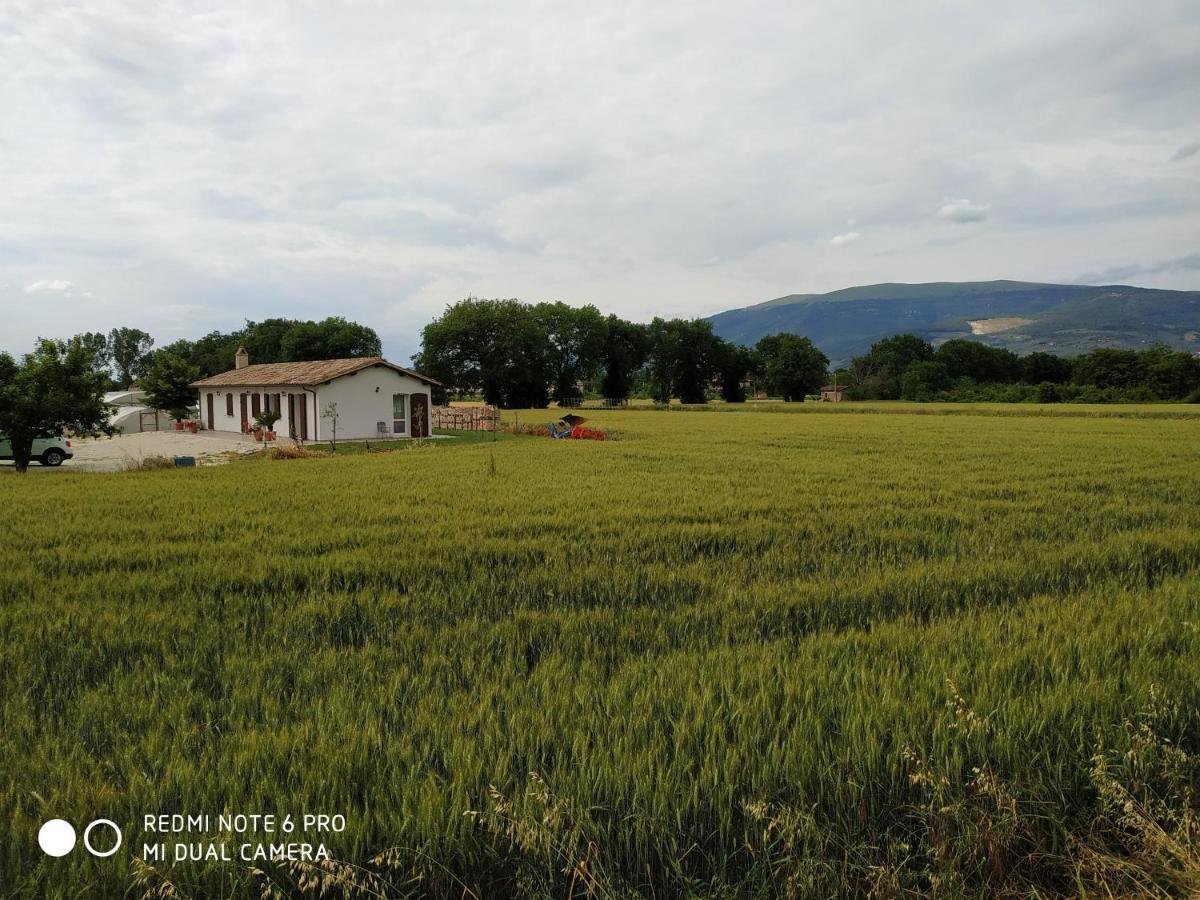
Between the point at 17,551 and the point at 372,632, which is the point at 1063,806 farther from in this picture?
the point at 17,551

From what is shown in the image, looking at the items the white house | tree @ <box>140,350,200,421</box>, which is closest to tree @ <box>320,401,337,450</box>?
the white house

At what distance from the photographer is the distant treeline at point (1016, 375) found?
91.5 meters

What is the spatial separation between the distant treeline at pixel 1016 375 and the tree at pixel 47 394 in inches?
3972

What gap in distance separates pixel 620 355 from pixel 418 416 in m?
65.4

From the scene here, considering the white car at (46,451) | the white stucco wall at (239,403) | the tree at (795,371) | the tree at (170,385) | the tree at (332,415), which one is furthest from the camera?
the tree at (795,371)

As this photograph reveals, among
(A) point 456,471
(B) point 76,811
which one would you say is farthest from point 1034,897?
(A) point 456,471

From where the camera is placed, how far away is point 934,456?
23.3 m

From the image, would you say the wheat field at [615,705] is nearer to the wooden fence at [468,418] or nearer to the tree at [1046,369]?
the wooden fence at [468,418]

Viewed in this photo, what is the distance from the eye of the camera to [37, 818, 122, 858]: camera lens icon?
114 inches

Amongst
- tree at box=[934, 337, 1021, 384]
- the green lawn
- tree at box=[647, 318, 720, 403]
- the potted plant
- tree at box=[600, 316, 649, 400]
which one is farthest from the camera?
tree at box=[934, 337, 1021, 384]

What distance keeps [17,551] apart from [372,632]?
6199mm

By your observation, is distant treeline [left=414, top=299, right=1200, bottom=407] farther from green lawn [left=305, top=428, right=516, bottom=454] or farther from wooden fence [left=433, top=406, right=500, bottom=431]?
green lawn [left=305, top=428, right=516, bottom=454]

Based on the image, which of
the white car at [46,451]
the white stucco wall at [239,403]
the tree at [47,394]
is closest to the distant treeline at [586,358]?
the white stucco wall at [239,403]

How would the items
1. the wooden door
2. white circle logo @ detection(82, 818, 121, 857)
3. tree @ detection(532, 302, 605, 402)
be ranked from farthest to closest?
tree @ detection(532, 302, 605, 402), the wooden door, white circle logo @ detection(82, 818, 121, 857)
